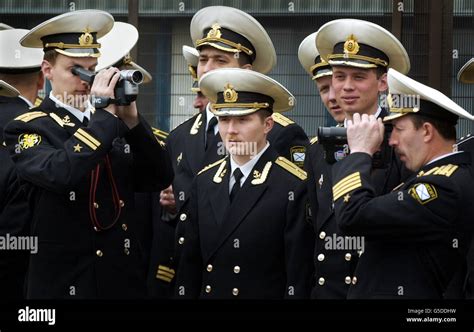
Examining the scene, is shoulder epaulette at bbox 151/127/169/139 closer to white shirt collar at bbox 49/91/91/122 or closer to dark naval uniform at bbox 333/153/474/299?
white shirt collar at bbox 49/91/91/122

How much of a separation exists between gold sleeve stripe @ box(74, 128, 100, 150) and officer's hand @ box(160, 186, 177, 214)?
40.1 inches

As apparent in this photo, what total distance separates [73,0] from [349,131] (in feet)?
6.11

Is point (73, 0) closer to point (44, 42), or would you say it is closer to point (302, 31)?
point (44, 42)

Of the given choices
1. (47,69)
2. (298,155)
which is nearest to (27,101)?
(47,69)

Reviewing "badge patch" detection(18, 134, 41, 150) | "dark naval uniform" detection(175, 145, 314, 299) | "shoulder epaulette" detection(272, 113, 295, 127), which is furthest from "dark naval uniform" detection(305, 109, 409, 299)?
"badge patch" detection(18, 134, 41, 150)

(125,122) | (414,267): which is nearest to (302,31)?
(125,122)

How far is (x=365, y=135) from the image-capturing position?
626 cm

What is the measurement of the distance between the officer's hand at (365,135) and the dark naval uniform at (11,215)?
1.75 m

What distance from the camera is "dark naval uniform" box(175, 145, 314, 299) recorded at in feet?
22.4

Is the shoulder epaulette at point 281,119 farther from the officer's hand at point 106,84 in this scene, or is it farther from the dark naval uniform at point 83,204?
the officer's hand at point 106,84

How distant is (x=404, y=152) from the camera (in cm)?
627

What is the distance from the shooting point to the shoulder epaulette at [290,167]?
700 centimetres

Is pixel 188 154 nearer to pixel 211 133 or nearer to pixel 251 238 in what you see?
pixel 211 133

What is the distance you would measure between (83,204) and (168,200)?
32.3 inches
